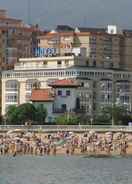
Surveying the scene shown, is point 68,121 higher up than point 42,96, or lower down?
lower down

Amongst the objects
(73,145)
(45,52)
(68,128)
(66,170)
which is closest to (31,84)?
(45,52)

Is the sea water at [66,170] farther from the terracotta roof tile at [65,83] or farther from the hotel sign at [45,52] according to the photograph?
the hotel sign at [45,52]

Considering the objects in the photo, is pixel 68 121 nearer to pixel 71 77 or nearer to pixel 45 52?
pixel 71 77

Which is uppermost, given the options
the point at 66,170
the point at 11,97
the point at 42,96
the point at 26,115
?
the point at 11,97

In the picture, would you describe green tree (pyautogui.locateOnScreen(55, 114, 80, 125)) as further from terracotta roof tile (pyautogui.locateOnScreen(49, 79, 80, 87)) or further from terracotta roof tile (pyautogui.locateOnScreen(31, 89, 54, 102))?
terracotta roof tile (pyautogui.locateOnScreen(49, 79, 80, 87))

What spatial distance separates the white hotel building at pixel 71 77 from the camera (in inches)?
6388

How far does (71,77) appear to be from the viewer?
160000 mm

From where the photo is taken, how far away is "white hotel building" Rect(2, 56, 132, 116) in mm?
162250

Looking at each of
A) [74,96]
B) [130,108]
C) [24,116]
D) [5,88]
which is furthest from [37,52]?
[24,116]

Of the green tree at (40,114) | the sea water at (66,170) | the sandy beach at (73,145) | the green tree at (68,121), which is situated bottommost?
the sea water at (66,170)

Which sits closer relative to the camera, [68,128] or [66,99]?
[68,128]

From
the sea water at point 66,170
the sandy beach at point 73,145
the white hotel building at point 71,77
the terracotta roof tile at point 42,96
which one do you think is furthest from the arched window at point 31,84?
the sea water at point 66,170

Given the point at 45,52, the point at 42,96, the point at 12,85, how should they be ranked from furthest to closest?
the point at 45,52
the point at 12,85
the point at 42,96

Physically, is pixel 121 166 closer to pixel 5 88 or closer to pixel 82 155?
pixel 82 155
